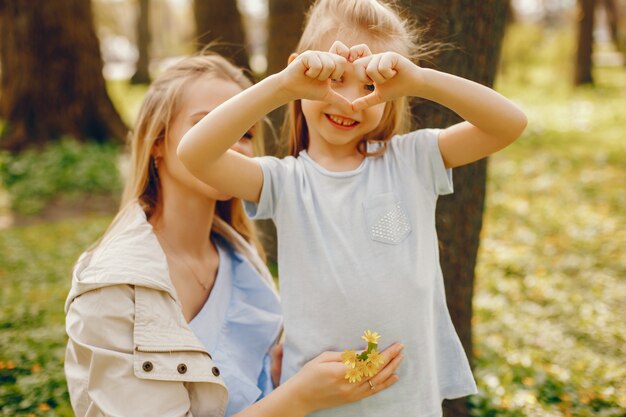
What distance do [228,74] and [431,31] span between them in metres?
0.87

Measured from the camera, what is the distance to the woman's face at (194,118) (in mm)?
2254

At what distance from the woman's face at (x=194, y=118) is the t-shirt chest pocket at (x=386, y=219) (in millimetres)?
586

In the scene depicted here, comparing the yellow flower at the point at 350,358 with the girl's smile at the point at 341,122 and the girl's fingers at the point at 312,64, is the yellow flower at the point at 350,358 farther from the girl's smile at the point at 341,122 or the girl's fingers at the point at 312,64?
the girl's fingers at the point at 312,64

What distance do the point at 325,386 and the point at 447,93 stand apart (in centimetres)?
91

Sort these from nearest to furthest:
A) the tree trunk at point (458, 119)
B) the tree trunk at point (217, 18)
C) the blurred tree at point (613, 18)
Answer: the tree trunk at point (458, 119) → the tree trunk at point (217, 18) → the blurred tree at point (613, 18)

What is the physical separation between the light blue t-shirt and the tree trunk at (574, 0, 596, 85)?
1664cm

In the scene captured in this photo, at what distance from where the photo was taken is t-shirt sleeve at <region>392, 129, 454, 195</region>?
194 centimetres

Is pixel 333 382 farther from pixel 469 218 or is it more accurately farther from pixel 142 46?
pixel 142 46

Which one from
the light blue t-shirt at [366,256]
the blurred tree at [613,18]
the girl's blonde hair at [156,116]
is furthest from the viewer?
the blurred tree at [613,18]

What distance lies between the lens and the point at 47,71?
30.2ft

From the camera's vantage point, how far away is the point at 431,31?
8.67ft

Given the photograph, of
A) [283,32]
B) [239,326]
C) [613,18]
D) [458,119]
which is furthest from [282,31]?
[613,18]

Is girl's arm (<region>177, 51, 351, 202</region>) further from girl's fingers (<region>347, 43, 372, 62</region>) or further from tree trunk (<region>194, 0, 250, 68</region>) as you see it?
tree trunk (<region>194, 0, 250, 68</region>)

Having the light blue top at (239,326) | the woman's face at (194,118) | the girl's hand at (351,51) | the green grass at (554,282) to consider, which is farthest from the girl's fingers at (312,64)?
the green grass at (554,282)
